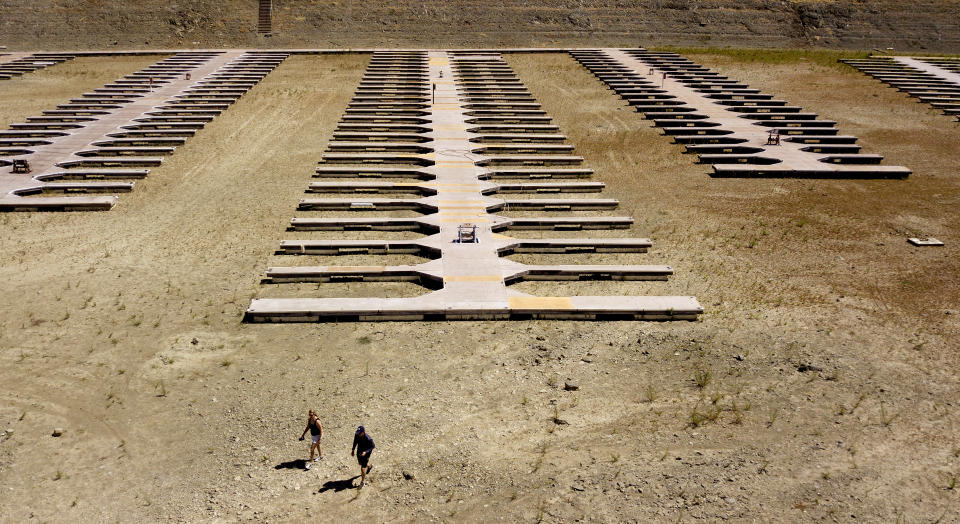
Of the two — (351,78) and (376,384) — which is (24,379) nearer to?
(376,384)

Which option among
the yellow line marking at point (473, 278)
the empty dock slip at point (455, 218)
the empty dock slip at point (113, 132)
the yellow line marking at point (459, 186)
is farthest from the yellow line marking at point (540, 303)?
the empty dock slip at point (113, 132)

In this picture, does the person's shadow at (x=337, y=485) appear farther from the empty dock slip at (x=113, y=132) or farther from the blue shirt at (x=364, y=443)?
the empty dock slip at (x=113, y=132)

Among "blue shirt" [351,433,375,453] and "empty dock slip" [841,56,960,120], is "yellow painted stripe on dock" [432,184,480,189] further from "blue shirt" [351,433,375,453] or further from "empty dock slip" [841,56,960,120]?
"empty dock slip" [841,56,960,120]

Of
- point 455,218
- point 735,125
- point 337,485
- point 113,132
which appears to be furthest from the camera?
point 735,125

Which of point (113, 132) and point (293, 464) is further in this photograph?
point (113, 132)


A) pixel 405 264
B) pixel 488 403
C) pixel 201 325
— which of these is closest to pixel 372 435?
pixel 488 403

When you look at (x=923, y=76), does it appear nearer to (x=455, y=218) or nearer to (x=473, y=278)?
(x=455, y=218)

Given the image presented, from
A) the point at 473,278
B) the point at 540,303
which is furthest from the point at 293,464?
the point at 473,278
